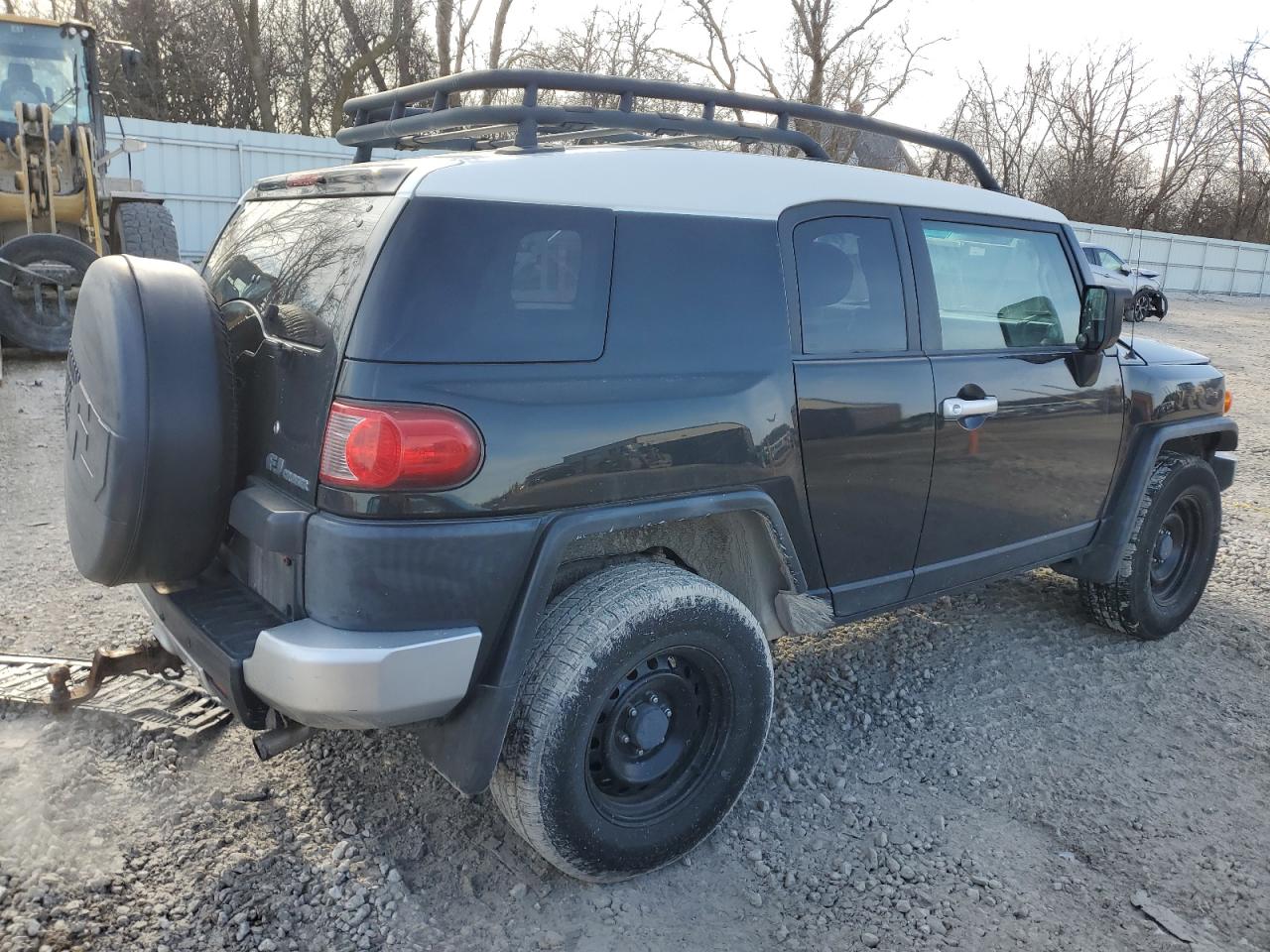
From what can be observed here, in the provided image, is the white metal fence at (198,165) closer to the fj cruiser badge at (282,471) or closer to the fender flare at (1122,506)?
the fender flare at (1122,506)

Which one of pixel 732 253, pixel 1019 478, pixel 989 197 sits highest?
pixel 989 197

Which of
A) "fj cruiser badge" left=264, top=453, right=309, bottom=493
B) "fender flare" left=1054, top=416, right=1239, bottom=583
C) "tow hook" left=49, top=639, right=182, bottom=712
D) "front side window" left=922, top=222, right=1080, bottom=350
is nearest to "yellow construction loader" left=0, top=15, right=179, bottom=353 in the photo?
"tow hook" left=49, top=639, right=182, bottom=712

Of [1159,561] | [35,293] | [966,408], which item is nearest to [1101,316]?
[966,408]

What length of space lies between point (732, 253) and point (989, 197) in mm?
1475

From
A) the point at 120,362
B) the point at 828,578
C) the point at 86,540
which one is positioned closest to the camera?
the point at 120,362

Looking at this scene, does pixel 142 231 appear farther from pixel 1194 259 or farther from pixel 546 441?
pixel 1194 259

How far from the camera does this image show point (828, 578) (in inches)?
126

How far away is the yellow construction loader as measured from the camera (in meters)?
9.60

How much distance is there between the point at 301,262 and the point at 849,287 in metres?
1.71

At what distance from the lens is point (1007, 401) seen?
141 inches

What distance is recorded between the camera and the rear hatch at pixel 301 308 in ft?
7.86

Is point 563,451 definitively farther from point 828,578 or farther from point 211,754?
point 211,754

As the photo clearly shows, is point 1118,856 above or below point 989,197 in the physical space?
below

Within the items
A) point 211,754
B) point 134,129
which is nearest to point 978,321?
point 211,754
